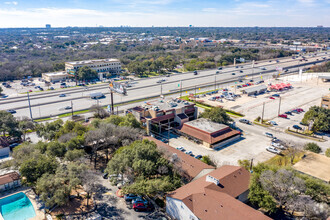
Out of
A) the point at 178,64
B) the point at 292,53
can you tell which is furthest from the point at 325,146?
the point at 292,53

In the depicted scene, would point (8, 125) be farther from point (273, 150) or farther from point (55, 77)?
point (55, 77)

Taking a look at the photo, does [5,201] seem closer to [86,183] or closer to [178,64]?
[86,183]

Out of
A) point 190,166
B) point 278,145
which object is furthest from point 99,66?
point 190,166

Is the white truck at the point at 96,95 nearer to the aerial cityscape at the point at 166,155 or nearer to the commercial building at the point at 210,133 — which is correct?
the aerial cityscape at the point at 166,155

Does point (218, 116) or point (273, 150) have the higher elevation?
point (218, 116)

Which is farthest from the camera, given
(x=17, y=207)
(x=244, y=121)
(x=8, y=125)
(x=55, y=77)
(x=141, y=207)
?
(x=55, y=77)

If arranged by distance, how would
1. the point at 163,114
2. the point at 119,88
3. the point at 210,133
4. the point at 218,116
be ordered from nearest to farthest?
the point at 210,133 < the point at 218,116 < the point at 163,114 < the point at 119,88

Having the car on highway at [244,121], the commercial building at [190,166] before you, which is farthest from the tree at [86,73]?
the commercial building at [190,166]
